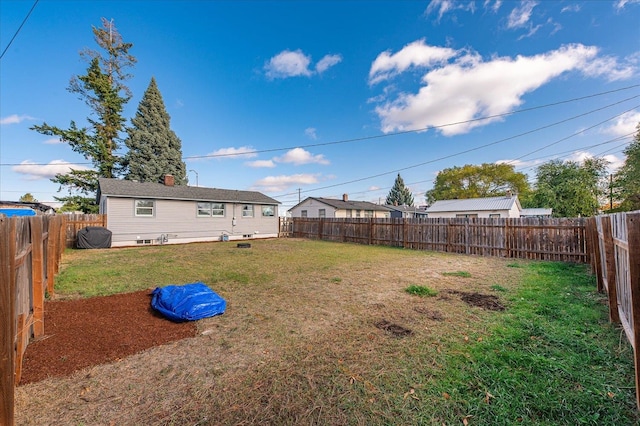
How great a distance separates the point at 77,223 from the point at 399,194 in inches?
1823

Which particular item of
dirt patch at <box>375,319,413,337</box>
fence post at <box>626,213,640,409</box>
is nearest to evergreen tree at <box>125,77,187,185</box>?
dirt patch at <box>375,319,413,337</box>

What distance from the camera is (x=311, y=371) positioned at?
8.27ft

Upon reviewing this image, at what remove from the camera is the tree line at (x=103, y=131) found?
62.2ft

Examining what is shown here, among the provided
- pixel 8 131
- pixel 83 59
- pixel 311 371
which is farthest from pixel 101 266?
pixel 83 59

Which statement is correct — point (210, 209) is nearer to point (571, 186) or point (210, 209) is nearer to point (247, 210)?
point (247, 210)

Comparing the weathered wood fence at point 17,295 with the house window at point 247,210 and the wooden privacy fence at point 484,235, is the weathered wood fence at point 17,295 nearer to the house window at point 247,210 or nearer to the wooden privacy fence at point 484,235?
the wooden privacy fence at point 484,235

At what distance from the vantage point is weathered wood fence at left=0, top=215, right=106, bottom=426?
1507 mm

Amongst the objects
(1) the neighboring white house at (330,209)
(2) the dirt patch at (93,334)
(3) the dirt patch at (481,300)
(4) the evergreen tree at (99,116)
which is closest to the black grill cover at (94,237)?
(2) the dirt patch at (93,334)

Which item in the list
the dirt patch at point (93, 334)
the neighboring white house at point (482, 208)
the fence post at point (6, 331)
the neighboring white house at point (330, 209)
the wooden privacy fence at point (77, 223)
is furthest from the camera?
the neighboring white house at point (330, 209)

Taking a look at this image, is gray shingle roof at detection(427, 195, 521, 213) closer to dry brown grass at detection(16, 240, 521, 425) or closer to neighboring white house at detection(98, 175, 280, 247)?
neighboring white house at detection(98, 175, 280, 247)

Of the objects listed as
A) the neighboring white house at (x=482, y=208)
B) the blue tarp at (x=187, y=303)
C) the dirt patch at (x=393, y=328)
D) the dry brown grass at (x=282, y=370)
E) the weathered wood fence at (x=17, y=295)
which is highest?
the neighboring white house at (x=482, y=208)

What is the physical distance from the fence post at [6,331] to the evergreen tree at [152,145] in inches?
1029

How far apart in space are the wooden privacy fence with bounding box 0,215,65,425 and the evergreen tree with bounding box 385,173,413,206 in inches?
1933

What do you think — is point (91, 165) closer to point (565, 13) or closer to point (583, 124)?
point (565, 13)
